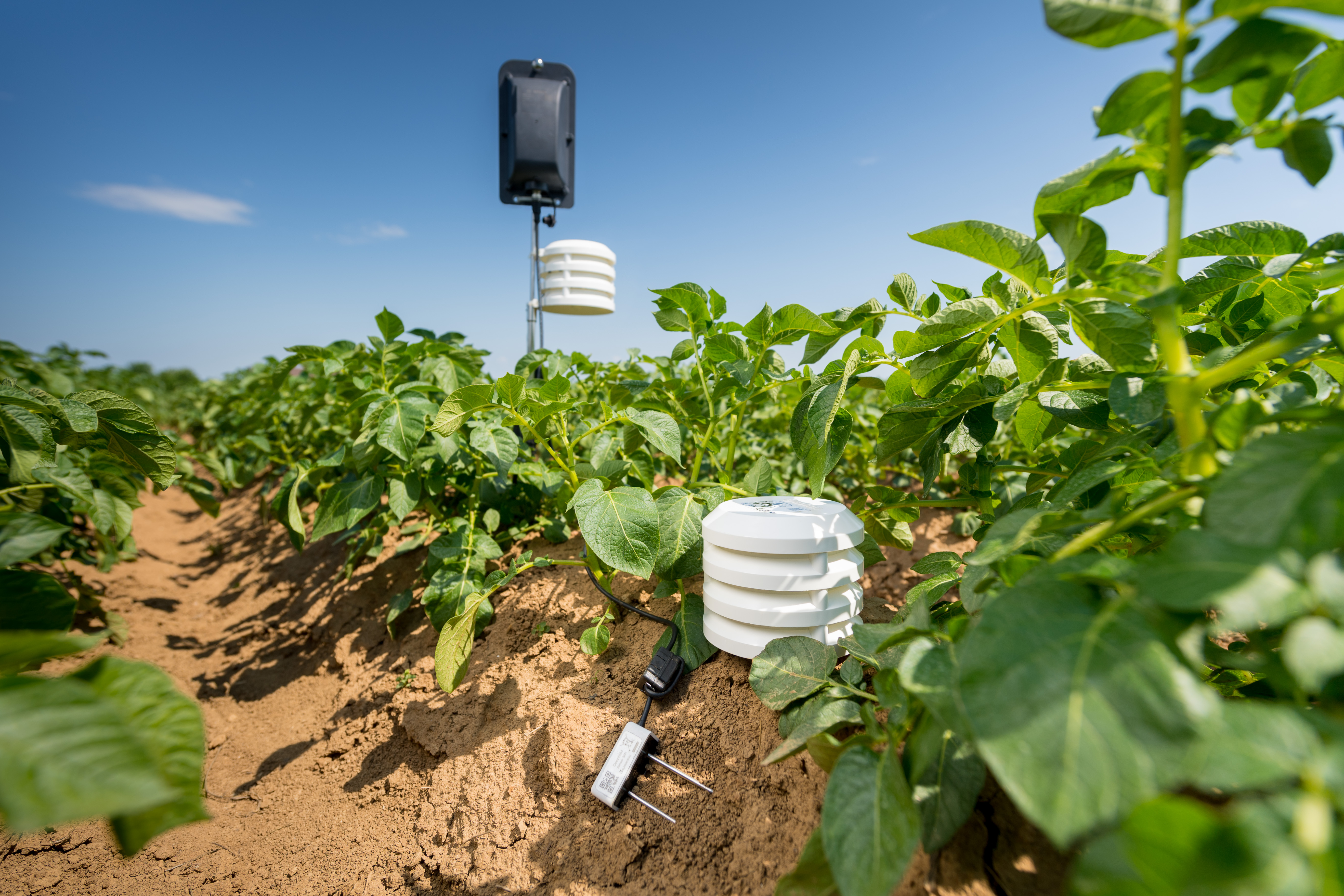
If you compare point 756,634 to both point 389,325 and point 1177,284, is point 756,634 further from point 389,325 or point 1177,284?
point 389,325

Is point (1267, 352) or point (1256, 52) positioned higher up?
point (1256, 52)

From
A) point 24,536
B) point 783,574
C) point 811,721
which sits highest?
point 24,536

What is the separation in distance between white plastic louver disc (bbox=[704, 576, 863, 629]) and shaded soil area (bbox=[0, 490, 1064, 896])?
21cm

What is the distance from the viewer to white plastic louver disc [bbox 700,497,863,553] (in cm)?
100

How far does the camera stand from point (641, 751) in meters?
1.08

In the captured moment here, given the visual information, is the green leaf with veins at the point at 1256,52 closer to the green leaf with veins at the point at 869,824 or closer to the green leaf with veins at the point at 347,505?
the green leaf with veins at the point at 869,824

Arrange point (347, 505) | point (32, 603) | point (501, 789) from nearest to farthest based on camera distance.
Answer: point (32, 603), point (501, 789), point (347, 505)

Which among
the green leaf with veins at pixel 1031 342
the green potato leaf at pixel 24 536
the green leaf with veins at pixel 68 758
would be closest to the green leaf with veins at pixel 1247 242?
the green leaf with veins at pixel 1031 342

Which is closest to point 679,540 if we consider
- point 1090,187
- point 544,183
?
point 1090,187

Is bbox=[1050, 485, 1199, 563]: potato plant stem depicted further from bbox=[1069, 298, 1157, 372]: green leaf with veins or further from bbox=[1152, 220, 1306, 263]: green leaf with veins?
bbox=[1152, 220, 1306, 263]: green leaf with veins

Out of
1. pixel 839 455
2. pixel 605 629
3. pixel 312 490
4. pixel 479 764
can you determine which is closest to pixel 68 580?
pixel 312 490

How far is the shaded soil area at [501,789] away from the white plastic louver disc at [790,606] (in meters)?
0.21

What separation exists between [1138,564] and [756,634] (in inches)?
26.0

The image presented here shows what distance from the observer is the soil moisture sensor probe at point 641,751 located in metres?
1.04
